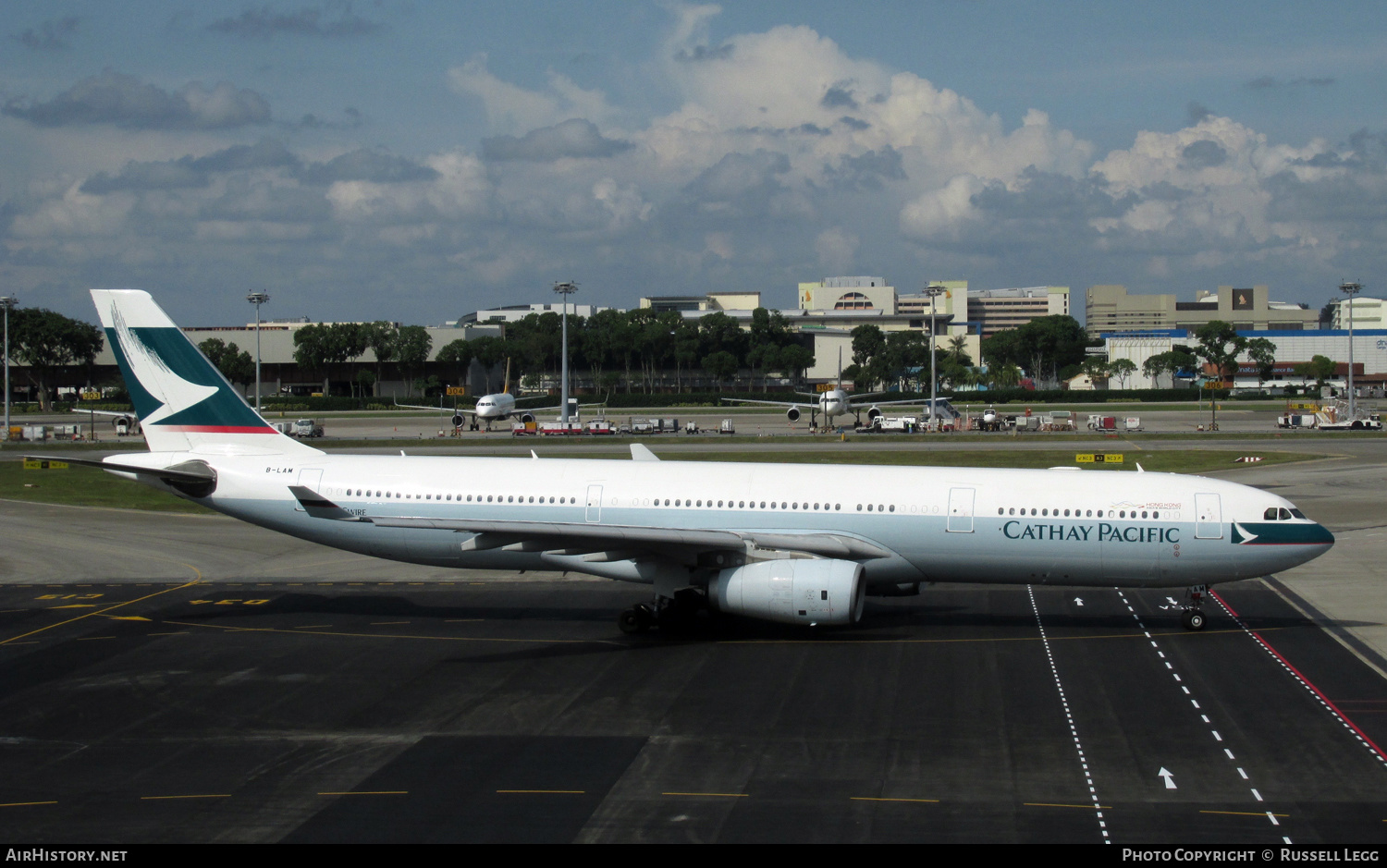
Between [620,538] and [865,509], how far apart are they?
6.38 metres

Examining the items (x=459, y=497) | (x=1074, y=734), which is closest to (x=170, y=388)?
(x=459, y=497)

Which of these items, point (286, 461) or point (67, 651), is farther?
point (286, 461)

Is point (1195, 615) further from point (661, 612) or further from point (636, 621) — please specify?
point (636, 621)

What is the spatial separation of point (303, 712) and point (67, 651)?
8.80 m

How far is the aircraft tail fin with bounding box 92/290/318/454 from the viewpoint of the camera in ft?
104

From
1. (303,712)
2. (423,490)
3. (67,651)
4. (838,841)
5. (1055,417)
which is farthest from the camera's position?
(1055,417)

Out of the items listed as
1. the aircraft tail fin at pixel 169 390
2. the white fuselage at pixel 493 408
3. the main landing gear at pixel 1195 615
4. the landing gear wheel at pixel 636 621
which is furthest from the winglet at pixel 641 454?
the white fuselage at pixel 493 408

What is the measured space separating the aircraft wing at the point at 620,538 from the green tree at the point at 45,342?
160167 millimetres

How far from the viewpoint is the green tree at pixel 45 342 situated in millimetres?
165250

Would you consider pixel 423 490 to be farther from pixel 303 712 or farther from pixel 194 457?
pixel 303 712

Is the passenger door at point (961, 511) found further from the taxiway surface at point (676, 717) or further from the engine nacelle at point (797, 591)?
the engine nacelle at point (797, 591)

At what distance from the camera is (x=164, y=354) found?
3172 centimetres

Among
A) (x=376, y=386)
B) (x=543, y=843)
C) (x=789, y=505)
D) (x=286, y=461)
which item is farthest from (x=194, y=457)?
(x=376, y=386)

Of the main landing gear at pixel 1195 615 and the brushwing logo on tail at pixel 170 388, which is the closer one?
the main landing gear at pixel 1195 615
